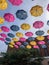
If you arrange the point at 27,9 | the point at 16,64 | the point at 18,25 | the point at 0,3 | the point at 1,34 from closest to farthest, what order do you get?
the point at 0,3, the point at 27,9, the point at 18,25, the point at 1,34, the point at 16,64

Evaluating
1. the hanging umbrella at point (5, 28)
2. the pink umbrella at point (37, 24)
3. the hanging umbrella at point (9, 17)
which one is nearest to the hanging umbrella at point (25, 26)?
the pink umbrella at point (37, 24)

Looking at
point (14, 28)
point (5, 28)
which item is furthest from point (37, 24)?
point (5, 28)

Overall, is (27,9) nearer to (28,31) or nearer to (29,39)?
(28,31)

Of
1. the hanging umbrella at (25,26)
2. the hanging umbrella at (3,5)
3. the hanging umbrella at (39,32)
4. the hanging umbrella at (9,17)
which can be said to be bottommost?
the hanging umbrella at (39,32)

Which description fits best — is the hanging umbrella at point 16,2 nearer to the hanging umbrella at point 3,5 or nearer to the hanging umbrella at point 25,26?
the hanging umbrella at point 3,5

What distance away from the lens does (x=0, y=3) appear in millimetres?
2271

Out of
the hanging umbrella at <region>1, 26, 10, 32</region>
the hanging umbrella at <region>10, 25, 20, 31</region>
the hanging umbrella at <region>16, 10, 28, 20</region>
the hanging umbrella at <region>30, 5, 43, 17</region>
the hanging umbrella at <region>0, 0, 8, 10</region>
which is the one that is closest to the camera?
the hanging umbrella at <region>0, 0, 8, 10</region>

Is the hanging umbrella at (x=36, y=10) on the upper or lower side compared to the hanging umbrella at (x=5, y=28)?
upper

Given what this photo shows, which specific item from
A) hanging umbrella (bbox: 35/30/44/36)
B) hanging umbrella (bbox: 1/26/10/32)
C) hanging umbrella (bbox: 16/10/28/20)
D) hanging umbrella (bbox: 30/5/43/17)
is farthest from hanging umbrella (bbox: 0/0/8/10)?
hanging umbrella (bbox: 35/30/44/36)

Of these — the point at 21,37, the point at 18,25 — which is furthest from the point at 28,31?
the point at 21,37

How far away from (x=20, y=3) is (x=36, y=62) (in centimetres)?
453

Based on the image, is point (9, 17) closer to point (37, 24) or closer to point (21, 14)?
point (21, 14)

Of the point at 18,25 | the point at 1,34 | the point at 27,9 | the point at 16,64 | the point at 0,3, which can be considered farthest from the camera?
the point at 16,64

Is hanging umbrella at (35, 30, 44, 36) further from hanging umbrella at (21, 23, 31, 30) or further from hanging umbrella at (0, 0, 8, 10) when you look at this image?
hanging umbrella at (0, 0, 8, 10)
